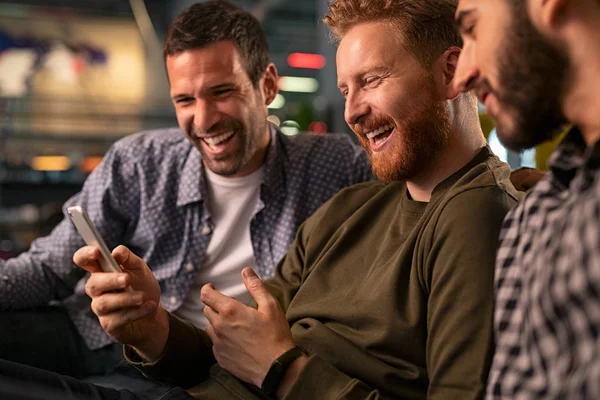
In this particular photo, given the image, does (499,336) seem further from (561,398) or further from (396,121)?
(396,121)

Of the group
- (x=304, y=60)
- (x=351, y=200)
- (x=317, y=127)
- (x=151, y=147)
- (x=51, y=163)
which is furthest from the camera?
(x=304, y=60)

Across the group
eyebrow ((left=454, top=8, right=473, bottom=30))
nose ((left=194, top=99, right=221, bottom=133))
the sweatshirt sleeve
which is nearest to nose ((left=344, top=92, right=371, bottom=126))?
the sweatshirt sleeve

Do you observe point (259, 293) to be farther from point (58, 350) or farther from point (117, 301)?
point (58, 350)

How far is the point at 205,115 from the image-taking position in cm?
197

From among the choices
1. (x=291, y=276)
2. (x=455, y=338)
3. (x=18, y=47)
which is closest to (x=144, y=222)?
(x=291, y=276)

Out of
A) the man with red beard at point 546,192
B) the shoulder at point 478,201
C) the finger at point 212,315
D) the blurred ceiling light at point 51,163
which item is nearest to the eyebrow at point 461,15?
the man with red beard at point 546,192

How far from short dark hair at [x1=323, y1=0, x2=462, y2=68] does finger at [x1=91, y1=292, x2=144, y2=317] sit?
61 cm

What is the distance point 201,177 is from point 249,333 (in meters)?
0.85

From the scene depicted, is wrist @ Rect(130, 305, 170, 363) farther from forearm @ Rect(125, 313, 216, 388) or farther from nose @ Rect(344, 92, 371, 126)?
nose @ Rect(344, 92, 371, 126)

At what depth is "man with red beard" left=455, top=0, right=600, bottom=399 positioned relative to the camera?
762 millimetres

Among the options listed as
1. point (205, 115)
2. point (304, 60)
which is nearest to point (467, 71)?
point (205, 115)

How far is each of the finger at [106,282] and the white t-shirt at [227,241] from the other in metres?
0.60

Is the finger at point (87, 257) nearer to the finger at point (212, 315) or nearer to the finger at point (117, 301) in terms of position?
the finger at point (117, 301)

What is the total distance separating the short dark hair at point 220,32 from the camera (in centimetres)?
200
